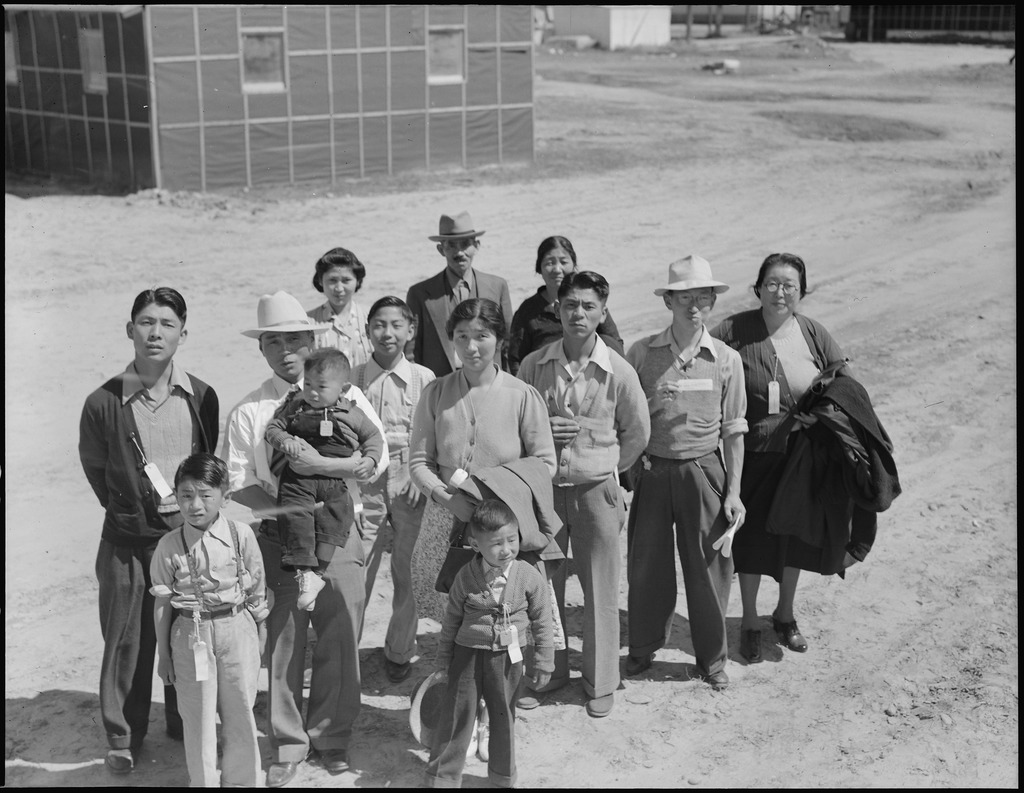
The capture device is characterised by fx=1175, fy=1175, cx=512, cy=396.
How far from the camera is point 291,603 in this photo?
5.05m

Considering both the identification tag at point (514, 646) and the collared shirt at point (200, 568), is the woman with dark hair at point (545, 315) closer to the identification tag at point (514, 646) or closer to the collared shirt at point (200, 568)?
the identification tag at point (514, 646)

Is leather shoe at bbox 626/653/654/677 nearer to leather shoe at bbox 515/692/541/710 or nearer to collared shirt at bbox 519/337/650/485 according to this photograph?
leather shoe at bbox 515/692/541/710

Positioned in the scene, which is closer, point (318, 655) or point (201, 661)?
point (201, 661)

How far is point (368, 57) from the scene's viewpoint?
20.6m

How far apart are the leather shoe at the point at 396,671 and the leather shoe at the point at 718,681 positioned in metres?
1.54

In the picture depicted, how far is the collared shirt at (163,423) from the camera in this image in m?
4.95

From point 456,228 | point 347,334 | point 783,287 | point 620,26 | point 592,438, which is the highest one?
point 620,26

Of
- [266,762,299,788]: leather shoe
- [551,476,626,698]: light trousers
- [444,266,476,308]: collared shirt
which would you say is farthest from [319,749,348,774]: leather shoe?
[444,266,476,308]: collared shirt

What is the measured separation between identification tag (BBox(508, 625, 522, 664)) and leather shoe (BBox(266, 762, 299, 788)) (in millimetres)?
1102

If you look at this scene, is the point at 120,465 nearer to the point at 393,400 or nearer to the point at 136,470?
the point at 136,470

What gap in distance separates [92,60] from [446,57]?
6205mm

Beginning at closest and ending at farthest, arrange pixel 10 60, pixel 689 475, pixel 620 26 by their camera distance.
A: pixel 689 475 < pixel 10 60 < pixel 620 26

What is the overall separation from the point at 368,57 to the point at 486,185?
3.08 meters

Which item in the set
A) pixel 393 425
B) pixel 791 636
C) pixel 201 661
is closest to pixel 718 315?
pixel 791 636
